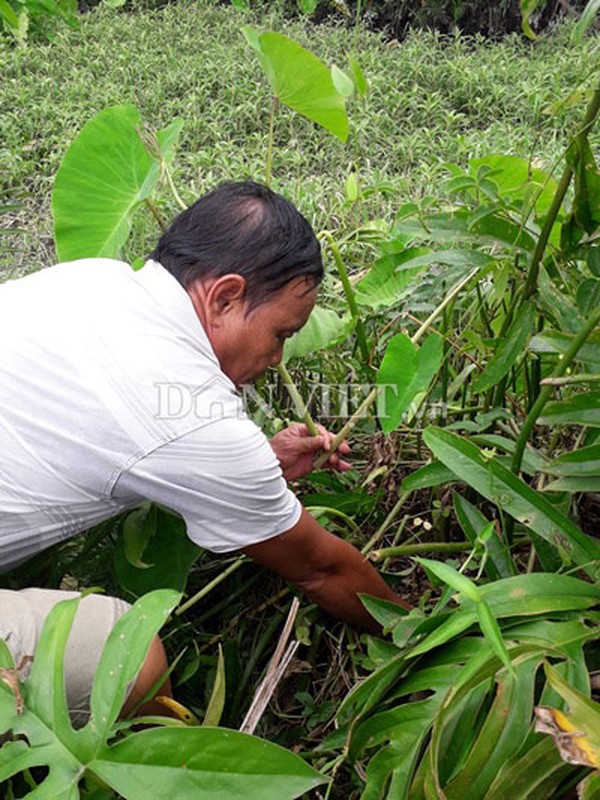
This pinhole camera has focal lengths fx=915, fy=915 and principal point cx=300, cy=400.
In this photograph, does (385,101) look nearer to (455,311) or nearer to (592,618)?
(455,311)

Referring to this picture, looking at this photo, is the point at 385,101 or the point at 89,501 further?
the point at 385,101

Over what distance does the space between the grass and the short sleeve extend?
1.76 meters

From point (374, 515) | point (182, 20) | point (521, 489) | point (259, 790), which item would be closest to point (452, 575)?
point (259, 790)

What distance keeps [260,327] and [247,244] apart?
0.12 metres

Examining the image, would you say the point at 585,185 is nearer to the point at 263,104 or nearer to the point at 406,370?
the point at 406,370

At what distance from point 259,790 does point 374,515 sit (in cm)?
87

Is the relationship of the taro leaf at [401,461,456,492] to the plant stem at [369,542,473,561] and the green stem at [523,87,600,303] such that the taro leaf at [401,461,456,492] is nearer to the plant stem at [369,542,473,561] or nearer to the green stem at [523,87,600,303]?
the plant stem at [369,542,473,561]

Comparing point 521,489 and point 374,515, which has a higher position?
point 521,489

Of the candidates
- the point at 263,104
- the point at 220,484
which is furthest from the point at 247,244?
the point at 263,104

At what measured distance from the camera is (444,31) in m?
5.74

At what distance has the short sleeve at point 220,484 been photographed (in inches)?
46.4

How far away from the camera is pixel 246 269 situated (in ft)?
4.39

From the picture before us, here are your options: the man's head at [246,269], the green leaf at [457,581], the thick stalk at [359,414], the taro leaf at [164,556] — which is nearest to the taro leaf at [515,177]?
the thick stalk at [359,414]

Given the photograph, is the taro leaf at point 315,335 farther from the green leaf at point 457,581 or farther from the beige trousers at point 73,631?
the green leaf at point 457,581
